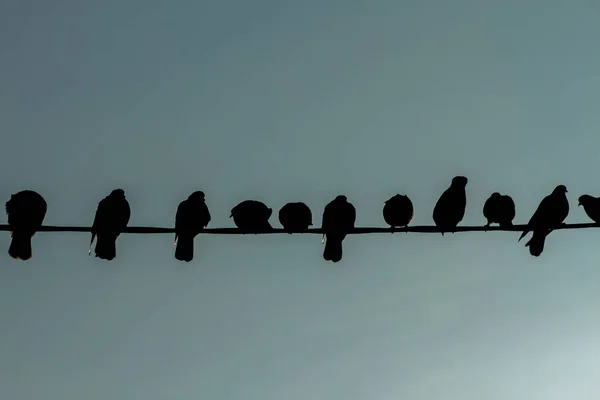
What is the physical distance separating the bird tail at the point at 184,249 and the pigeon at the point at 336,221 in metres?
1.76

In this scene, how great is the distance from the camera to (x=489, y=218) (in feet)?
37.4

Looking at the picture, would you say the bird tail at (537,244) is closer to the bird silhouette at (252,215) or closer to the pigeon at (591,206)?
the pigeon at (591,206)

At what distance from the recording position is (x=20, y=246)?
9102 mm

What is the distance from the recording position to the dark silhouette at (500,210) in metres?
11.2

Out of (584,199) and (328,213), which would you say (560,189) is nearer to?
(584,199)

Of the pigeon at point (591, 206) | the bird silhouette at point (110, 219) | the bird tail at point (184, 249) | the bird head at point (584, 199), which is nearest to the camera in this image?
the bird silhouette at point (110, 219)

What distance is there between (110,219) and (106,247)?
63cm

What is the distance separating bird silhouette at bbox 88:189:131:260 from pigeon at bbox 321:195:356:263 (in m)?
→ 2.65

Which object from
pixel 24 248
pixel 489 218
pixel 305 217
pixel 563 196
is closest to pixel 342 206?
pixel 305 217

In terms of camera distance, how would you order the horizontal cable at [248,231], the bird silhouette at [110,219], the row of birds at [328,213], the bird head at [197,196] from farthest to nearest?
1. the bird head at [197,196]
2. the row of birds at [328,213]
3. the bird silhouette at [110,219]
4. the horizontal cable at [248,231]

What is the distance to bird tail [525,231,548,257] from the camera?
33.9 feet

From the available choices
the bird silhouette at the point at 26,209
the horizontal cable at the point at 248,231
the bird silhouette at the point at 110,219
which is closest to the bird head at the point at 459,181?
the horizontal cable at the point at 248,231

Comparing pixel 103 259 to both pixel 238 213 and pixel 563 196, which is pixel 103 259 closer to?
pixel 238 213

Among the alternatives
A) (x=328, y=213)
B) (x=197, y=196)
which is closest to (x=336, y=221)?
(x=328, y=213)
